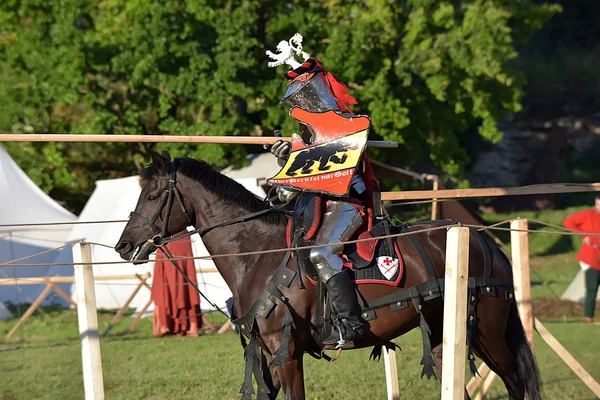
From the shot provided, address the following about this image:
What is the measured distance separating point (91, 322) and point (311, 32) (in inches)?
536

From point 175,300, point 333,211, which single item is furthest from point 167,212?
point 175,300

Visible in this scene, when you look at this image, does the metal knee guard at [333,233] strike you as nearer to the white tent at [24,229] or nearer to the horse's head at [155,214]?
the horse's head at [155,214]

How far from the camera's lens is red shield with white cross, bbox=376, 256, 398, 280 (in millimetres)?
6129

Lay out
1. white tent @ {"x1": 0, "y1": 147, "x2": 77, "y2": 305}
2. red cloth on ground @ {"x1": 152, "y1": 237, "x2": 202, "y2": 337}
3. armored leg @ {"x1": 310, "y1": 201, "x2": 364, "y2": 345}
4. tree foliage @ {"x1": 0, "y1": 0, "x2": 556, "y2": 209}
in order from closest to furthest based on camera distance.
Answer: armored leg @ {"x1": 310, "y1": 201, "x2": 364, "y2": 345} < red cloth on ground @ {"x1": 152, "y1": 237, "x2": 202, "y2": 337} < white tent @ {"x1": 0, "y1": 147, "x2": 77, "y2": 305} < tree foliage @ {"x1": 0, "y1": 0, "x2": 556, "y2": 209}

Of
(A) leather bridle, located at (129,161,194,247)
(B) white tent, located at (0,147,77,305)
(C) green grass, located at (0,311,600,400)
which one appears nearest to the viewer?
(A) leather bridle, located at (129,161,194,247)

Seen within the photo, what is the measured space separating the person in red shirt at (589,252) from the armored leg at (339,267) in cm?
716

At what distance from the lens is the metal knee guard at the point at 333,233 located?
5.89m

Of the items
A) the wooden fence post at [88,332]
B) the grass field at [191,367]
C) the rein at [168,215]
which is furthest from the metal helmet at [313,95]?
Result: the grass field at [191,367]

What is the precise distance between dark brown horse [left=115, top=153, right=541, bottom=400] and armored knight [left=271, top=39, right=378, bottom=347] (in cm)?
20

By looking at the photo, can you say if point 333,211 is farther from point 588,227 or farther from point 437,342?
point 588,227

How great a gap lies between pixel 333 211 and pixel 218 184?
88cm

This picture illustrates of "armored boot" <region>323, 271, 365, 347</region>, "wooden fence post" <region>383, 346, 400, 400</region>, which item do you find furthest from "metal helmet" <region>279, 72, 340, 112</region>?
"wooden fence post" <region>383, 346, 400, 400</region>

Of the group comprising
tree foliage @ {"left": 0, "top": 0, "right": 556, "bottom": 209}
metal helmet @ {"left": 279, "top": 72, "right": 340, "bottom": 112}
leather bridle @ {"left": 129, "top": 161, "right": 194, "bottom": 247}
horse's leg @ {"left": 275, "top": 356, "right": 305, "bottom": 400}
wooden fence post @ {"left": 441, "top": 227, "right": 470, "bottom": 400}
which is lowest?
horse's leg @ {"left": 275, "top": 356, "right": 305, "bottom": 400}

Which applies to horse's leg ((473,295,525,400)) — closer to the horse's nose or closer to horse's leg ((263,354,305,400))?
horse's leg ((263,354,305,400))
